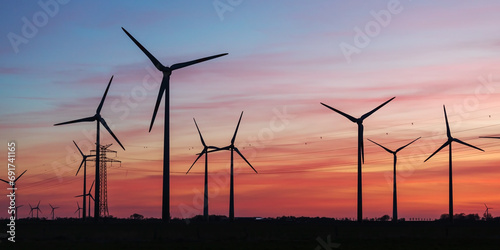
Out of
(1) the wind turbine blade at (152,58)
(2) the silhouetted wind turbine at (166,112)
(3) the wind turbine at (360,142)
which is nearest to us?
(2) the silhouetted wind turbine at (166,112)

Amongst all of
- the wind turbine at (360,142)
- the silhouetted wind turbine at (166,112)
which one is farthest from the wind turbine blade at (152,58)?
the wind turbine at (360,142)

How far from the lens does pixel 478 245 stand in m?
79.6

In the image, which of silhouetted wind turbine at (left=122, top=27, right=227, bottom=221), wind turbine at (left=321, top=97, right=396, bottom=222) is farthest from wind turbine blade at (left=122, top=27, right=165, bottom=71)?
wind turbine at (left=321, top=97, right=396, bottom=222)

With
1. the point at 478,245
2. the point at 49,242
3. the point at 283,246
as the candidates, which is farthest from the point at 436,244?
the point at 49,242

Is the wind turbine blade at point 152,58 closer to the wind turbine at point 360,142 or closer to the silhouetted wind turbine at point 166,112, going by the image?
the silhouetted wind turbine at point 166,112

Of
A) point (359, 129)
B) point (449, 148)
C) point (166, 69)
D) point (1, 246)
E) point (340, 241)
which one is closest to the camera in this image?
point (1, 246)

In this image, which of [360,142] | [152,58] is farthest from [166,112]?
[360,142]

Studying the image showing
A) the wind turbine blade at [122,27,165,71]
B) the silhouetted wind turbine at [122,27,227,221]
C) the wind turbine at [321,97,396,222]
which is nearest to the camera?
the silhouetted wind turbine at [122,27,227,221]

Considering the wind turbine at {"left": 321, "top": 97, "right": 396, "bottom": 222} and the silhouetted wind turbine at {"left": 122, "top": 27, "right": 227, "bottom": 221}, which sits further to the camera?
the wind turbine at {"left": 321, "top": 97, "right": 396, "bottom": 222}

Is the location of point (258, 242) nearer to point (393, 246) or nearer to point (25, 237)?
point (393, 246)

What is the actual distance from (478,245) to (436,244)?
14.2 feet

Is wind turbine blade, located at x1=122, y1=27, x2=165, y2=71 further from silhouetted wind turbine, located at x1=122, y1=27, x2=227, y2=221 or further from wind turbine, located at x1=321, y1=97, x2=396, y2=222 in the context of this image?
wind turbine, located at x1=321, y1=97, x2=396, y2=222

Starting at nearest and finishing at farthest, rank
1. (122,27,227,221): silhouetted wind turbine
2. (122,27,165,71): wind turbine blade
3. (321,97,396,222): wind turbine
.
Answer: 1. (122,27,227,221): silhouetted wind turbine
2. (122,27,165,71): wind turbine blade
3. (321,97,396,222): wind turbine

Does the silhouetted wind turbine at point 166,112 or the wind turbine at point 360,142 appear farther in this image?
the wind turbine at point 360,142
